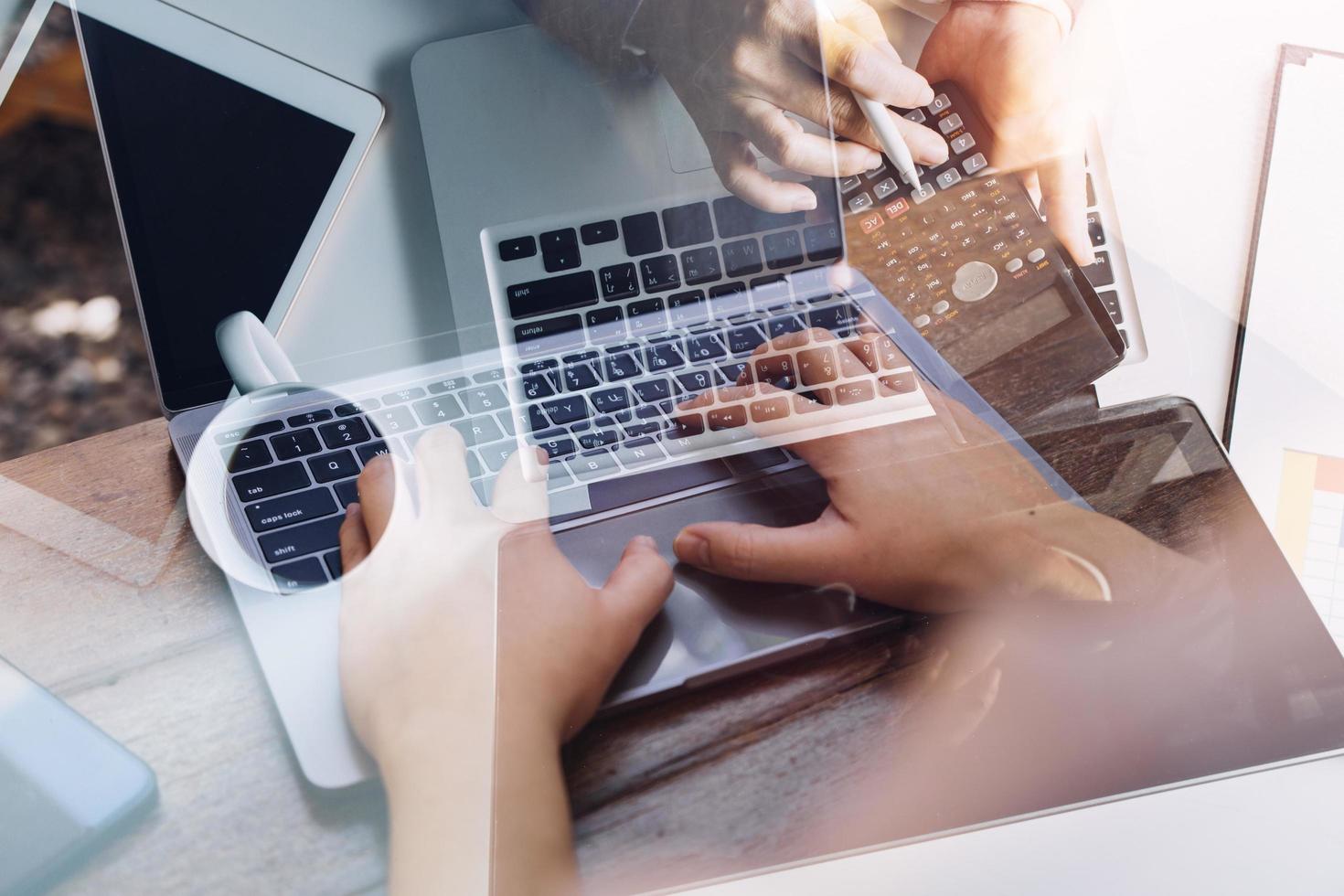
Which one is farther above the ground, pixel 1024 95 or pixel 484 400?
pixel 1024 95

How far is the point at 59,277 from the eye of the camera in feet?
1.18

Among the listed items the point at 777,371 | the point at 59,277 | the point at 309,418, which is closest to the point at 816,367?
the point at 777,371

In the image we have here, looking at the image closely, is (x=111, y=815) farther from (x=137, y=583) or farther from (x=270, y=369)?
(x=270, y=369)

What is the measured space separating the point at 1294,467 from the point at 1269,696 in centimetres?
11

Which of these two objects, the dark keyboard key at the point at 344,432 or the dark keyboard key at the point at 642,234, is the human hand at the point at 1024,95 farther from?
the dark keyboard key at the point at 344,432

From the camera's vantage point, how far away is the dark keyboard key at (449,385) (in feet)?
1.21

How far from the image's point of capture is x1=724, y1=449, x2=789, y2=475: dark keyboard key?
1.20ft

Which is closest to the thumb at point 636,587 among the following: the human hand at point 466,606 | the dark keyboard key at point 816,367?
the human hand at point 466,606

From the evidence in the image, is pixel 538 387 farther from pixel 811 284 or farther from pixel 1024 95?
pixel 1024 95

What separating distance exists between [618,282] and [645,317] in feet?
0.07

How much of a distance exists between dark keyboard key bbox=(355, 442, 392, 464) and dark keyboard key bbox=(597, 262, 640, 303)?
12 cm

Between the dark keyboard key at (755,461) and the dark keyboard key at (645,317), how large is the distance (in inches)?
2.7

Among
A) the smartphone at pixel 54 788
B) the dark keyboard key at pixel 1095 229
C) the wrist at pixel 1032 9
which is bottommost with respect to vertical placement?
the smartphone at pixel 54 788

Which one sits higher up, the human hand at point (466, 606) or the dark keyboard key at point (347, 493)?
the dark keyboard key at point (347, 493)
